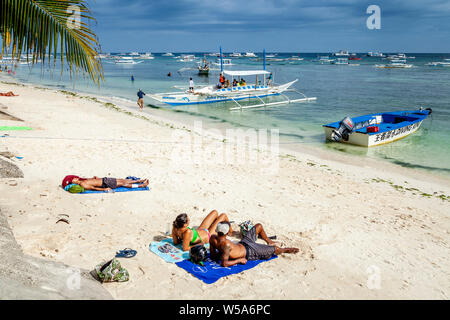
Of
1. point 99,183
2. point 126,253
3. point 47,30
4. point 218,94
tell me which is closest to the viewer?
point 47,30

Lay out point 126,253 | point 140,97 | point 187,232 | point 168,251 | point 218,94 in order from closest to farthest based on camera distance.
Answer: point 126,253
point 168,251
point 187,232
point 140,97
point 218,94

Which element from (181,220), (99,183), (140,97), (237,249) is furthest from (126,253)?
(140,97)

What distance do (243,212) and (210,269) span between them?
2.41 m

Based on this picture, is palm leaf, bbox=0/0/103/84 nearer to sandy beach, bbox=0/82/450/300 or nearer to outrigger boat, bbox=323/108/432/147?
sandy beach, bbox=0/82/450/300

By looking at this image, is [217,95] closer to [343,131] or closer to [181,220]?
[343,131]

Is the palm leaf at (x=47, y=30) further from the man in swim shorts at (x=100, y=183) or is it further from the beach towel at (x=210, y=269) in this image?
the man in swim shorts at (x=100, y=183)

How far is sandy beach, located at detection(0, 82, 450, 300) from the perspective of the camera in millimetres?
4656

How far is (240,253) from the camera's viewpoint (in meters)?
5.08

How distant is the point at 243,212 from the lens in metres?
7.10

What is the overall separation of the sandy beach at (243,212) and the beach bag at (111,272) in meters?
0.10

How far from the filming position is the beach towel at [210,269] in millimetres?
4621

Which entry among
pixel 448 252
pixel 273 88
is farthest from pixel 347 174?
pixel 273 88

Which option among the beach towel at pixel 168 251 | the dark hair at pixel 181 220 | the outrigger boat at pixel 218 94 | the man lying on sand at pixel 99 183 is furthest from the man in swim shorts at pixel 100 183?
the outrigger boat at pixel 218 94
